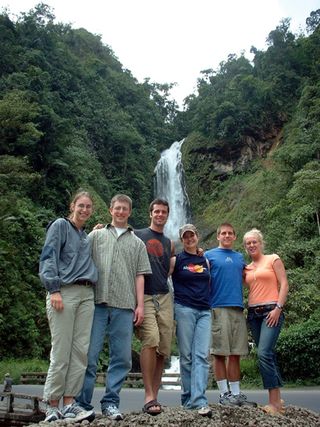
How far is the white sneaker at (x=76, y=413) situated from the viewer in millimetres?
3477

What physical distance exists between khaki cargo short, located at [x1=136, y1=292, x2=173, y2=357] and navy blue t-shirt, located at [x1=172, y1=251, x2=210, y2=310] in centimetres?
17

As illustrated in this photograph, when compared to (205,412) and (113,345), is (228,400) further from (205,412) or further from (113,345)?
(113,345)

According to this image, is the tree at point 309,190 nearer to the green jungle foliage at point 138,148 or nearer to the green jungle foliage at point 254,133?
the green jungle foliage at point 138,148

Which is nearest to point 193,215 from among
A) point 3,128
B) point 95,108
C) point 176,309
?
point 95,108

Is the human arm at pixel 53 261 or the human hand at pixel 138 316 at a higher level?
the human arm at pixel 53 261

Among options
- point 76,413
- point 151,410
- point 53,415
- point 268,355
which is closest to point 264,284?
point 268,355

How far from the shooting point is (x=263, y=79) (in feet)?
127

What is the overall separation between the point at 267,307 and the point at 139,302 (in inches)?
51.4

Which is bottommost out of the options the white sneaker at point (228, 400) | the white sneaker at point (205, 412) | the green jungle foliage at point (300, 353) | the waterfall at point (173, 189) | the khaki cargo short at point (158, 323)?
the green jungle foliage at point (300, 353)

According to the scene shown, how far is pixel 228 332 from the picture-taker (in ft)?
14.8

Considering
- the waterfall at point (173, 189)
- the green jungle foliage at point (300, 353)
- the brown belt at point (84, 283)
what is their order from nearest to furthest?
the brown belt at point (84, 283), the green jungle foliage at point (300, 353), the waterfall at point (173, 189)

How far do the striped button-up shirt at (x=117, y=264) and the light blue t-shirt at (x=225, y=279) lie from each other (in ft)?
2.83

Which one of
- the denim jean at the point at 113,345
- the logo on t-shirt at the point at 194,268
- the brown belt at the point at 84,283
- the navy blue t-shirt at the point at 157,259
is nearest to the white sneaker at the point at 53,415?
the denim jean at the point at 113,345

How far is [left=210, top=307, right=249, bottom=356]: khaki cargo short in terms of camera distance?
448cm
